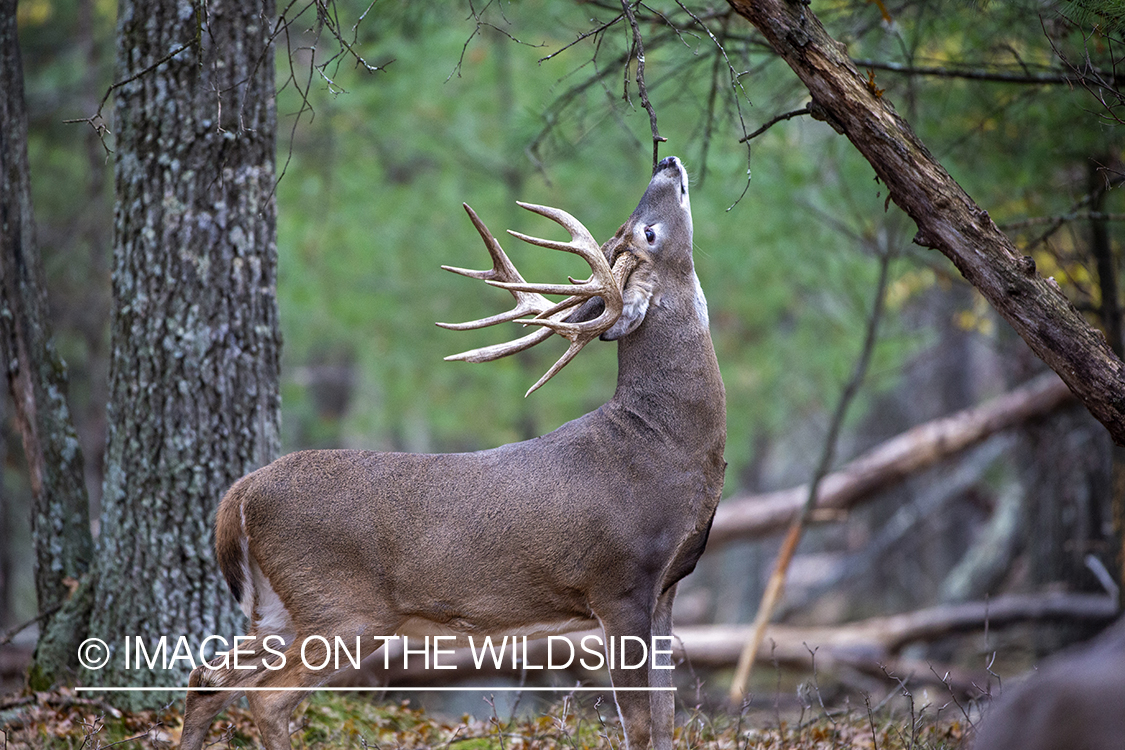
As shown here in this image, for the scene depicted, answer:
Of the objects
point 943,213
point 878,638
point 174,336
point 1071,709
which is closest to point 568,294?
point 943,213

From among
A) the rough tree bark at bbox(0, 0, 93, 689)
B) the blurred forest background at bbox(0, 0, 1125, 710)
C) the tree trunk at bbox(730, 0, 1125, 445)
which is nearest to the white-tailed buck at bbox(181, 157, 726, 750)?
the tree trunk at bbox(730, 0, 1125, 445)

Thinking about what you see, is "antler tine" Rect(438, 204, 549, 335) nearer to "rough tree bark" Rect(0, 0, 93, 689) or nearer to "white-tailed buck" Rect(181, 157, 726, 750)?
"white-tailed buck" Rect(181, 157, 726, 750)

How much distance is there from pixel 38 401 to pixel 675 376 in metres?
3.64

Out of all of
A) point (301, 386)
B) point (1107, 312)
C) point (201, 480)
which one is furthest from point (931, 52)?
point (301, 386)

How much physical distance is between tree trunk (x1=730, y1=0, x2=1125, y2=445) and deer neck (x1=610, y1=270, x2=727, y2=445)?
1.02m

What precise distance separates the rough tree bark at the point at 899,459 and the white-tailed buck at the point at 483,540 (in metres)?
5.46

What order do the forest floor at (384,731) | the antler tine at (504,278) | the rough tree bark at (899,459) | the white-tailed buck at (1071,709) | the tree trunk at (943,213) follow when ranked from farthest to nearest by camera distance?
the rough tree bark at (899,459)
the forest floor at (384,731)
the antler tine at (504,278)
the tree trunk at (943,213)
the white-tailed buck at (1071,709)

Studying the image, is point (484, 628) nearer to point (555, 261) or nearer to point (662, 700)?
point (662, 700)

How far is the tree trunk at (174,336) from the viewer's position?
5191 millimetres

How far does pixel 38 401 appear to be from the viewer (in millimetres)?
5574

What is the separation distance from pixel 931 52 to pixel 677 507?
18.2ft

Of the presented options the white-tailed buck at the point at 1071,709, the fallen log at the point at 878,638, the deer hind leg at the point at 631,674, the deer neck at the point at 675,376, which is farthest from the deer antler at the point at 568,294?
the fallen log at the point at 878,638

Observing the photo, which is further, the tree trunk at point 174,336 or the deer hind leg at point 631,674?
the tree trunk at point 174,336

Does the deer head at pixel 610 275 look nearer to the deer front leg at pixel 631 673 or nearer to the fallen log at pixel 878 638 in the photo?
the deer front leg at pixel 631 673
